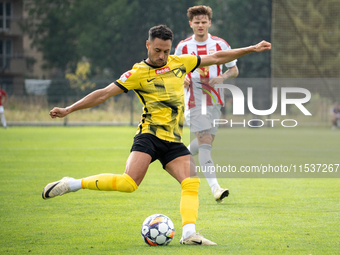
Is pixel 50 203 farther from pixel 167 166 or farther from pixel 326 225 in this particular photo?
pixel 326 225

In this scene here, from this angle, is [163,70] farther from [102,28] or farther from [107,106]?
[102,28]

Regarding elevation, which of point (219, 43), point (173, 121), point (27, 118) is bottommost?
point (27, 118)

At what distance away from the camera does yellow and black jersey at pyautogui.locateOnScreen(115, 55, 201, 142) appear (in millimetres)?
4559

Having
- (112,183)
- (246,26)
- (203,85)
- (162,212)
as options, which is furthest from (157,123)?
(246,26)

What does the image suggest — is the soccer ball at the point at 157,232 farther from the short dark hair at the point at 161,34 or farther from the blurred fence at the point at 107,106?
the blurred fence at the point at 107,106

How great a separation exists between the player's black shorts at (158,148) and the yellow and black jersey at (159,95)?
0.05 metres

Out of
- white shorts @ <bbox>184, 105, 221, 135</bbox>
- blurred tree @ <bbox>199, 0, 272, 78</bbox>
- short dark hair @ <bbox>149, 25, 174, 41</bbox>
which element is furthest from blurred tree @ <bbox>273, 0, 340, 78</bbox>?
short dark hair @ <bbox>149, 25, 174, 41</bbox>

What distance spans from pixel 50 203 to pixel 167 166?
8.21 feet

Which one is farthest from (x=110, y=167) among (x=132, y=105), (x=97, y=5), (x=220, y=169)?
(x=97, y=5)

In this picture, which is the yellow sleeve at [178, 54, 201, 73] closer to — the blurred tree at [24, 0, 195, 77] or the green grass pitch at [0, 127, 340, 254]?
the green grass pitch at [0, 127, 340, 254]

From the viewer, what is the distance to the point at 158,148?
4562 mm

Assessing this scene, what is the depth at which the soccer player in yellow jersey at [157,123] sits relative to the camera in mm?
4438

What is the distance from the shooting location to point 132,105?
97.9 ft

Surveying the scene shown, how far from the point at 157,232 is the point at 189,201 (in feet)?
1.30
